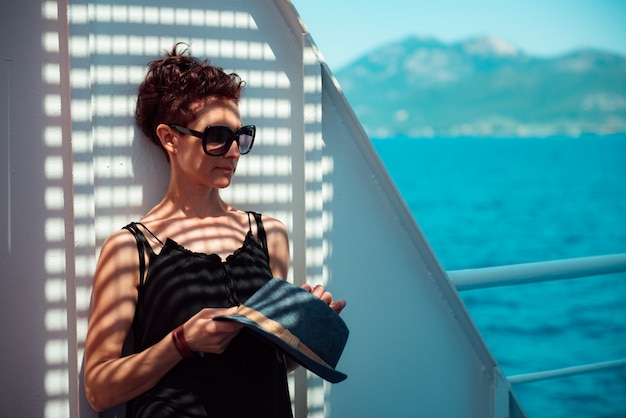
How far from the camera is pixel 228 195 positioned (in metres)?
2.40

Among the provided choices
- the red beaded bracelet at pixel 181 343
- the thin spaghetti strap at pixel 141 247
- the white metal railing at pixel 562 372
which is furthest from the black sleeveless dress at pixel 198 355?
the white metal railing at pixel 562 372

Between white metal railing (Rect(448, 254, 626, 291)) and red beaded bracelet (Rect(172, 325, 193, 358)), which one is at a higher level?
white metal railing (Rect(448, 254, 626, 291))

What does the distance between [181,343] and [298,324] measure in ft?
0.90

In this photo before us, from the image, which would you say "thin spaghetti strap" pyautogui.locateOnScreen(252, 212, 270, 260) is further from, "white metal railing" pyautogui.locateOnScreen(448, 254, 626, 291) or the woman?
"white metal railing" pyautogui.locateOnScreen(448, 254, 626, 291)

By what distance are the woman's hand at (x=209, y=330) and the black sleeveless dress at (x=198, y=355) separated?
0.50ft

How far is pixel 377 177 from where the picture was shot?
269 centimetres

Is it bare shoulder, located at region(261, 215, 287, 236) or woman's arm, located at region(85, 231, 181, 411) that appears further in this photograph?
bare shoulder, located at region(261, 215, 287, 236)

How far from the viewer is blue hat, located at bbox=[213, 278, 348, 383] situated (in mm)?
1842

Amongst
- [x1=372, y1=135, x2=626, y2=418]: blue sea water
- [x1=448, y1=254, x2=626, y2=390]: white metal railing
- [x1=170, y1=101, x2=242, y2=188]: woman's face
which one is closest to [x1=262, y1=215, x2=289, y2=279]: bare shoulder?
[x1=170, y1=101, x2=242, y2=188]: woman's face

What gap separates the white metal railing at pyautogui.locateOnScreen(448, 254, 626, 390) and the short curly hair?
1.14m

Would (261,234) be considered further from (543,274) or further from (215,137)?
(543,274)

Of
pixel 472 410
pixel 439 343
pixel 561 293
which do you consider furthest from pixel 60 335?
pixel 561 293

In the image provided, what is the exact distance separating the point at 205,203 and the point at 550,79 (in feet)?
352

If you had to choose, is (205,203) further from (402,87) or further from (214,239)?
(402,87)
